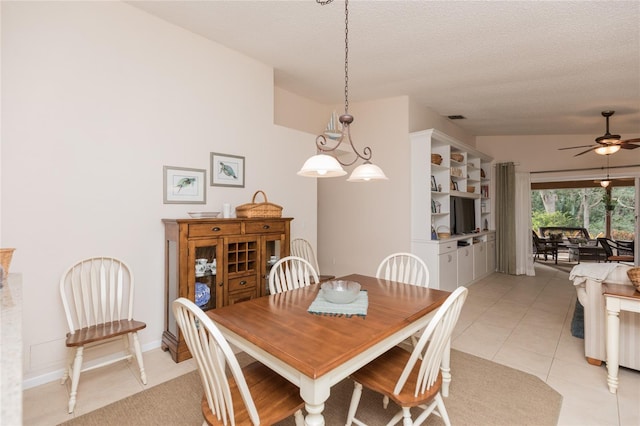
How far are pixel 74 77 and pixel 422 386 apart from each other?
315 cm

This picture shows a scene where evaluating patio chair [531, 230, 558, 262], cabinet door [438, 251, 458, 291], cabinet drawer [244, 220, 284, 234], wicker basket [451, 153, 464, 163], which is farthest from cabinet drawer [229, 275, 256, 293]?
patio chair [531, 230, 558, 262]

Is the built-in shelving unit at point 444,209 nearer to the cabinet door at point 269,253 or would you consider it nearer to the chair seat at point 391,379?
the cabinet door at point 269,253

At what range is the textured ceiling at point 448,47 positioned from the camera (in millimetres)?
2463

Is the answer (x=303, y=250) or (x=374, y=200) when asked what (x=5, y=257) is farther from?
(x=374, y=200)

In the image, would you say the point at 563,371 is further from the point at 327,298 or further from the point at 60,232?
the point at 60,232

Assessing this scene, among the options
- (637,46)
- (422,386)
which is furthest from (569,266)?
(422,386)

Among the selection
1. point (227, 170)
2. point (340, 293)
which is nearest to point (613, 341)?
point (340, 293)

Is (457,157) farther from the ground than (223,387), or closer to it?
farther from the ground

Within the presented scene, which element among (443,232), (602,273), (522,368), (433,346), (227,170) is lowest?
(522,368)

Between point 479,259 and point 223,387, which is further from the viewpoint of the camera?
point 479,259

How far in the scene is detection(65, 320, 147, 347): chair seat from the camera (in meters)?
1.99

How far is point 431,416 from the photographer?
73.9 inches

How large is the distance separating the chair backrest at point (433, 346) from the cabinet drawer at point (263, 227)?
1.92 metres

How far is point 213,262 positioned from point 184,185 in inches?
31.8
